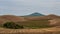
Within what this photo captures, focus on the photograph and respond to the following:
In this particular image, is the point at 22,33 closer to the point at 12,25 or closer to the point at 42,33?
the point at 42,33

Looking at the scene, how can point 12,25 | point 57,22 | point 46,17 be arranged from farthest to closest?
point 46,17, point 57,22, point 12,25

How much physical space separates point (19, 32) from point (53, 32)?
108 inches

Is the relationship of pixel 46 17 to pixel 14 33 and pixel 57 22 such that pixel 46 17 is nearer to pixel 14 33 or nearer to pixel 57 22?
pixel 57 22

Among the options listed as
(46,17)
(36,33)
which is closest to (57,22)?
(46,17)

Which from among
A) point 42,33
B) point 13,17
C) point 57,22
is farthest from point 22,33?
point 13,17

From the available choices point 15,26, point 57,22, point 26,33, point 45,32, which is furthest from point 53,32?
point 57,22

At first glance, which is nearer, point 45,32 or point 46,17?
point 45,32

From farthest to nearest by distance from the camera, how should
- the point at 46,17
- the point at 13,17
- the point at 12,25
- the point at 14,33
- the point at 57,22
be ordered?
the point at 46,17, the point at 13,17, the point at 57,22, the point at 12,25, the point at 14,33

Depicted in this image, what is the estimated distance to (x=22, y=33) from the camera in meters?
15.3

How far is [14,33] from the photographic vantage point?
1521cm

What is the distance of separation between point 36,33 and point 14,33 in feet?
5.59

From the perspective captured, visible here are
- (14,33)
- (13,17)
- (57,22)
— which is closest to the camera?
(14,33)

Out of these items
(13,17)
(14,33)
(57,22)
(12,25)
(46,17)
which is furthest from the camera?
(46,17)

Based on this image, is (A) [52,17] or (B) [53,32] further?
(A) [52,17]
